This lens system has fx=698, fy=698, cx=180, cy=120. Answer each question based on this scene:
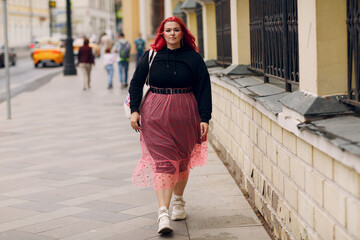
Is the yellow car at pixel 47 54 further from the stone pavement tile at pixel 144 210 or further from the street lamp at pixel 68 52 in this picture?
the stone pavement tile at pixel 144 210

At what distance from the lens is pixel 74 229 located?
565 cm

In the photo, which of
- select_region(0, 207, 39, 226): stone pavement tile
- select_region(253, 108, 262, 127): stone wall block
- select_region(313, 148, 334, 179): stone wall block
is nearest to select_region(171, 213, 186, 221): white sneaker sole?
select_region(253, 108, 262, 127): stone wall block

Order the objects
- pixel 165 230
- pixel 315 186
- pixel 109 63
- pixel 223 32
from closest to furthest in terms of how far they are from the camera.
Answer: pixel 315 186, pixel 165 230, pixel 223 32, pixel 109 63

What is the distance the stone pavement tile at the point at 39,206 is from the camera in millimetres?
6390

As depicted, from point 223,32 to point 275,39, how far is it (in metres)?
4.17

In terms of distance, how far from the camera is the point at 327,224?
380cm

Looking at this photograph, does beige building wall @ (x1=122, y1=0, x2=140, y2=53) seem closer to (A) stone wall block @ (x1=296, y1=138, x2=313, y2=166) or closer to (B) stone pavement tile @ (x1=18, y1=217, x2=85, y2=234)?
(B) stone pavement tile @ (x1=18, y1=217, x2=85, y2=234)

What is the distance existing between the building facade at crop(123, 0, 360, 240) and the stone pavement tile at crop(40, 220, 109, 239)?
140 centimetres

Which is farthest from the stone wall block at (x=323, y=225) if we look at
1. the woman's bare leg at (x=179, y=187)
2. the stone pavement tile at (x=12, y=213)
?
the stone pavement tile at (x=12, y=213)

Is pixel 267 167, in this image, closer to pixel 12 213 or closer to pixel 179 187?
pixel 179 187

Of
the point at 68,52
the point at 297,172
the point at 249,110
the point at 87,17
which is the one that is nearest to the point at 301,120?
the point at 297,172

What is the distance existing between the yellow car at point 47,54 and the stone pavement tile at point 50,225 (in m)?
33.3

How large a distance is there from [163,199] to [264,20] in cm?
223

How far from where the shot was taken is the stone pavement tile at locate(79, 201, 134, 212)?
631 cm
